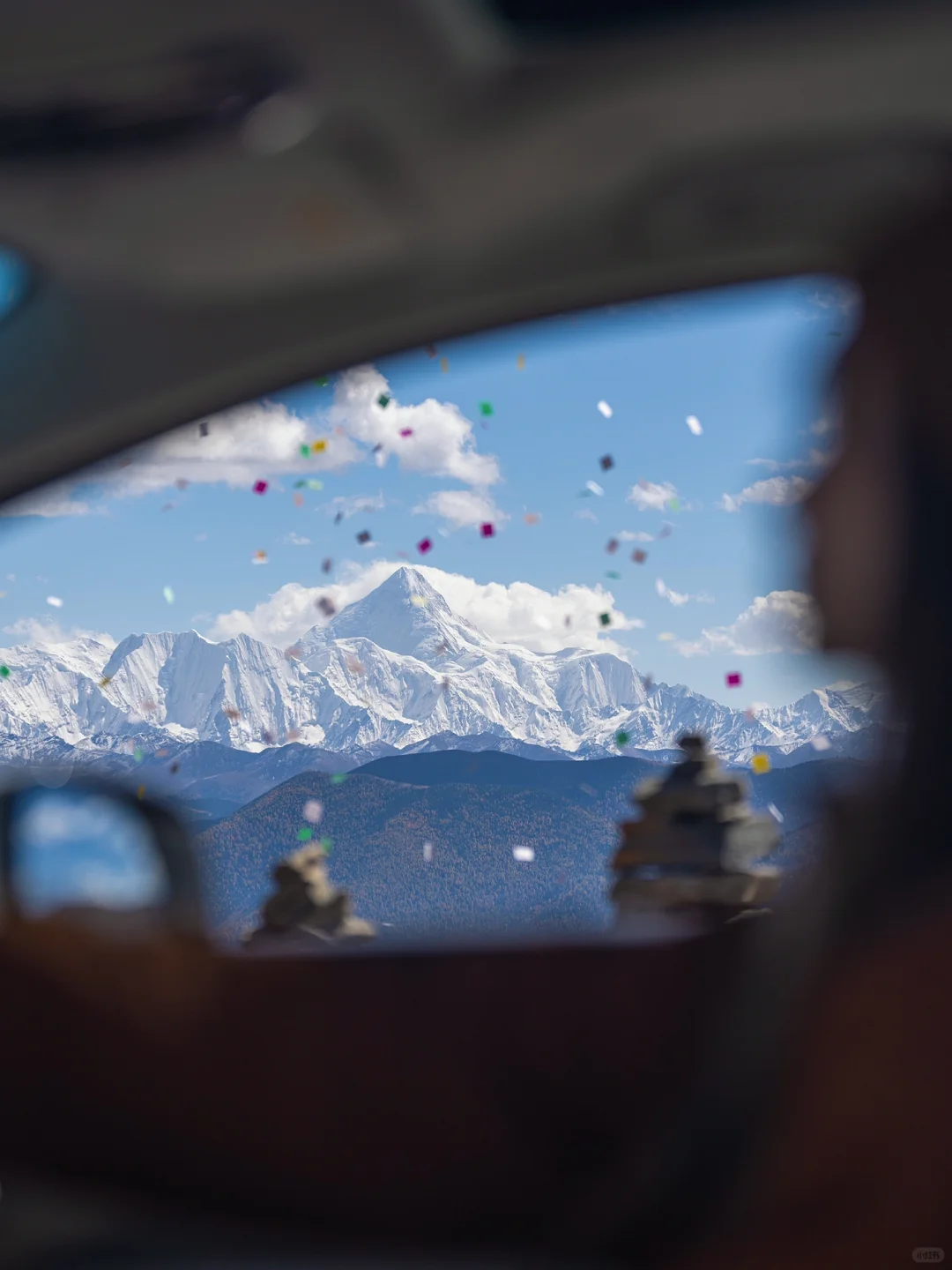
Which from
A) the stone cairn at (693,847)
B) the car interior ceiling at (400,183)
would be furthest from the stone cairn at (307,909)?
the car interior ceiling at (400,183)

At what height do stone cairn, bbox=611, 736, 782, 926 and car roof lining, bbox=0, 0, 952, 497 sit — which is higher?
car roof lining, bbox=0, 0, 952, 497

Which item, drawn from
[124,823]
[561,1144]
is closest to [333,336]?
[124,823]

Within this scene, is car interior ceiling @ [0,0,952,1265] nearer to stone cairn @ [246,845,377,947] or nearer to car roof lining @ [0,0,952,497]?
car roof lining @ [0,0,952,497]

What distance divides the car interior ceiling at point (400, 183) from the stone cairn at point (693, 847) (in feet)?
0.96

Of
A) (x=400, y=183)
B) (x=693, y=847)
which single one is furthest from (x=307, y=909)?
(x=400, y=183)

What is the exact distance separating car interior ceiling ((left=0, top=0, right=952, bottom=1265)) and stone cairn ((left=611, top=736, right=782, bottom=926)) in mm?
292

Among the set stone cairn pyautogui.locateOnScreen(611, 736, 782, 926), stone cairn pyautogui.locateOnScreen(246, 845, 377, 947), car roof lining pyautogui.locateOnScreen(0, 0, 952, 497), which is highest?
car roof lining pyautogui.locateOnScreen(0, 0, 952, 497)

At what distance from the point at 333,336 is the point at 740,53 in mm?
644

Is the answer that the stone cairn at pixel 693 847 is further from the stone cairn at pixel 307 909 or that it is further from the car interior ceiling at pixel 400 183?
the car interior ceiling at pixel 400 183

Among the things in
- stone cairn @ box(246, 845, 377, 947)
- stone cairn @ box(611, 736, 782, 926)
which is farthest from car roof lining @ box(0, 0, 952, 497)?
stone cairn @ box(246, 845, 377, 947)

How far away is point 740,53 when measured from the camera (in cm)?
88

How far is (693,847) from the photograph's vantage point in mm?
506

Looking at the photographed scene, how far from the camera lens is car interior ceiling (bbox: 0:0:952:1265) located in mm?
874

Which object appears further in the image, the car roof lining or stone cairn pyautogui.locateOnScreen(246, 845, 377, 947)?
the car roof lining
